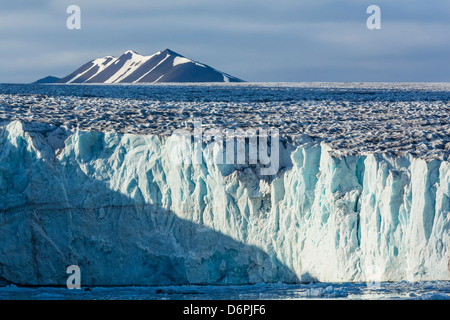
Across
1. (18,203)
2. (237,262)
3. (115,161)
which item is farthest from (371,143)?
(18,203)

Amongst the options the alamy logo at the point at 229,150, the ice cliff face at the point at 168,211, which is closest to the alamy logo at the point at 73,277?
the ice cliff face at the point at 168,211

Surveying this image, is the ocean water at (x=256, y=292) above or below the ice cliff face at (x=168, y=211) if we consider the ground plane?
below

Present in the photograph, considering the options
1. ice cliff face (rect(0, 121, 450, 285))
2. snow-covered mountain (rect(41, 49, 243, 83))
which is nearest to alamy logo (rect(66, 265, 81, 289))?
ice cliff face (rect(0, 121, 450, 285))

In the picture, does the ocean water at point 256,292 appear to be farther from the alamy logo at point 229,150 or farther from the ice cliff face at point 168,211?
the alamy logo at point 229,150

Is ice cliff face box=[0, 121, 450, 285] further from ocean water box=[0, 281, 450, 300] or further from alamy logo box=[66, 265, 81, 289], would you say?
ocean water box=[0, 281, 450, 300]

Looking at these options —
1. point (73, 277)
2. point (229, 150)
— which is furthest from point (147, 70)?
point (73, 277)
